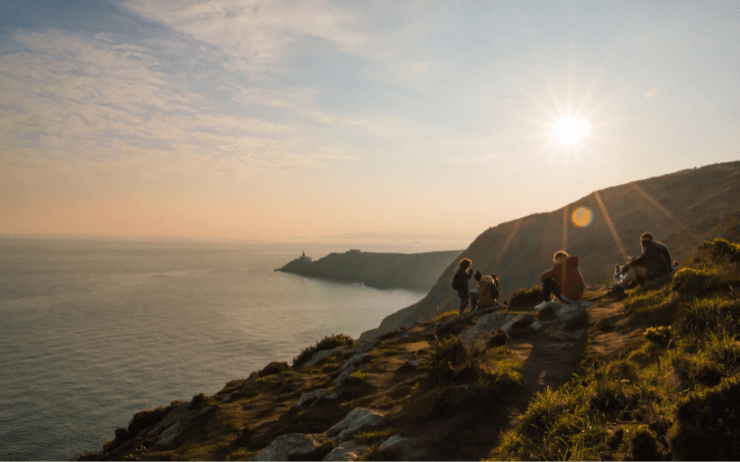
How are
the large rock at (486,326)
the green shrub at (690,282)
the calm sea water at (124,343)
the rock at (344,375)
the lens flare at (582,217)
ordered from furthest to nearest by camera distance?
the lens flare at (582,217)
the calm sea water at (124,343)
the large rock at (486,326)
the rock at (344,375)
the green shrub at (690,282)

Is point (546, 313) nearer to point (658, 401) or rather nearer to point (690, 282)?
point (690, 282)

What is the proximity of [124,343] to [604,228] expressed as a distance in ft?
290

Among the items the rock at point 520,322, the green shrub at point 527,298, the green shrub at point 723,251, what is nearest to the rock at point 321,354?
the green shrub at point 527,298

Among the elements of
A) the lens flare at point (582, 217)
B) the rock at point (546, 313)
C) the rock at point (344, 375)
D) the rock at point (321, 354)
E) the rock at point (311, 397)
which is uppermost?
the lens flare at point (582, 217)

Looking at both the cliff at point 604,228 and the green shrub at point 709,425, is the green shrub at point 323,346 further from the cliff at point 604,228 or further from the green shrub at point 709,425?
the cliff at point 604,228

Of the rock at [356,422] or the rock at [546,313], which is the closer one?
the rock at [356,422]

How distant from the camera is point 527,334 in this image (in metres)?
11.1

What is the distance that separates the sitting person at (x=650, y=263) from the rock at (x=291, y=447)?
35.6 feet

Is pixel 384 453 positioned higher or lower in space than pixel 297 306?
higher

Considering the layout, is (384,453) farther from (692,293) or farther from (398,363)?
(692,293)

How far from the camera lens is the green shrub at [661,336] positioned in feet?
22.0

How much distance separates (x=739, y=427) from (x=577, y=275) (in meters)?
9.21

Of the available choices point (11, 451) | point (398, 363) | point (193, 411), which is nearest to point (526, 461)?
point (398, 363)

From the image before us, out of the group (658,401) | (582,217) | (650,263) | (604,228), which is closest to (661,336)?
(658,401)
